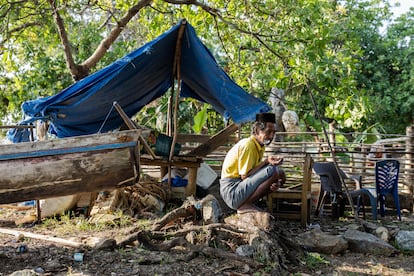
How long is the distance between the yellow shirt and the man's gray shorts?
82 millimetres

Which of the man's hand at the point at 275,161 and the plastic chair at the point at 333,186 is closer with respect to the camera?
the man's hand at the point at 275,161

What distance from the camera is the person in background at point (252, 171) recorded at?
4.33m

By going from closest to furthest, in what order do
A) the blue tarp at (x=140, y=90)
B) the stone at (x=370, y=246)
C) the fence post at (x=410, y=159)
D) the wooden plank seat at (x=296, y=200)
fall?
the stone at (x=370, y=246) < the blue tarp at (x=140, y=90) < the wooden plank seat at (x=296, y=200) < the fence post at (x=410, y=159)

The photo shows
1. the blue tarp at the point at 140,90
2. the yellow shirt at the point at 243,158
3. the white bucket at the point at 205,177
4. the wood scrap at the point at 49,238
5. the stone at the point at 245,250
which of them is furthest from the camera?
the white bucket at the point at 205,177

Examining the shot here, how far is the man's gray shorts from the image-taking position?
4312 millimetres

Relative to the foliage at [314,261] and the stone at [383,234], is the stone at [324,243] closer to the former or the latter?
the foliage at [314,261]

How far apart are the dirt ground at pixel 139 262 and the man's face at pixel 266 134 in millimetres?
1268

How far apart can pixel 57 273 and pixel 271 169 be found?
7.31 ft

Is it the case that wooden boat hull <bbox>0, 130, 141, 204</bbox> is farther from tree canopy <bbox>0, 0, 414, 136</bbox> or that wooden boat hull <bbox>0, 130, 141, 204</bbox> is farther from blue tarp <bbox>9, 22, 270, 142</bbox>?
tree canopy <bbox>0, 0, 414, 136</bbox>

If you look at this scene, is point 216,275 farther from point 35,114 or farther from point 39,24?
point 39,24

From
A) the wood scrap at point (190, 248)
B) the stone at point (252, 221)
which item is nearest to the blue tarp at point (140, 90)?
the stone at point (252, 221)

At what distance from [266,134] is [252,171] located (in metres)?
0.43

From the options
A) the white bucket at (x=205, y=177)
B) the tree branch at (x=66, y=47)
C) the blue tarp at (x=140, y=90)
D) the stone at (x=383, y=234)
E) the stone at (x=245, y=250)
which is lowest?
the stone at (x=383, y=234)

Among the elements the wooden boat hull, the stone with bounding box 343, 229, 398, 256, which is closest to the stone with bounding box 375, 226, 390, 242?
the stone with bounding box 343, 229, 398, 256
